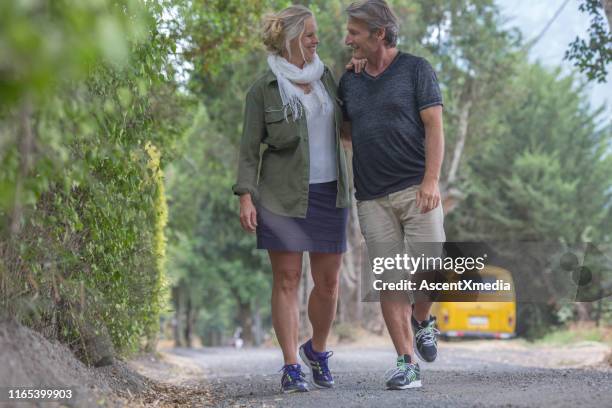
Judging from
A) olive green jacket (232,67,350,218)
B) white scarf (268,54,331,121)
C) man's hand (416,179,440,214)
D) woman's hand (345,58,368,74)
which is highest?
woman's hand (345,58,368,74)

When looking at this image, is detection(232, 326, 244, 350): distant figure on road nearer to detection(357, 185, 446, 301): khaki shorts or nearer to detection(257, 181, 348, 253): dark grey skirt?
detection(257, 181, 348, 253): dark grey skirt

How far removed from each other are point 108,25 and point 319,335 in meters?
4.28

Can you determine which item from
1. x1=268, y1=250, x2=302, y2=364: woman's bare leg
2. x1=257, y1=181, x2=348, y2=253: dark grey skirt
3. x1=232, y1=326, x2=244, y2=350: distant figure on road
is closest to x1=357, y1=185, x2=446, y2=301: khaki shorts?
x1=257, y1=181, x2=348, y2=253: dark grey skirt

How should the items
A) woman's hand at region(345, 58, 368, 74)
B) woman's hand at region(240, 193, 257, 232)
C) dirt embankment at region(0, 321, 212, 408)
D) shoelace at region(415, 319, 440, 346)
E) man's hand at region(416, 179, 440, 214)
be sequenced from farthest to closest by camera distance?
shoelace at region(415, 319, 440, 346) → woman's hand at region(345, 58, 368, 74) → woman's hand at region(240, 193, 257, 232) → man's hand at region(416, 179, 440, 214) → dirt embankment at region(0, 321, 212, 408)

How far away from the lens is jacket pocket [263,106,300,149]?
231 inches

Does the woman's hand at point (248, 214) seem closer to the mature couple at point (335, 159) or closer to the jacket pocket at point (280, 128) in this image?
the mature couple at point (335, 159)

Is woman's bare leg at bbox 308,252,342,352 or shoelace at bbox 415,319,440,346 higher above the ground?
woman's bare leg at bbox 308,252,342,352

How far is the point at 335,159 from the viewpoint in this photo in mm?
5992

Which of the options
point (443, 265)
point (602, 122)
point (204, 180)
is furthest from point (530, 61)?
point (443, 265)

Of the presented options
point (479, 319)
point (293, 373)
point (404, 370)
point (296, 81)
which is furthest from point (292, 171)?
point (479, 319)

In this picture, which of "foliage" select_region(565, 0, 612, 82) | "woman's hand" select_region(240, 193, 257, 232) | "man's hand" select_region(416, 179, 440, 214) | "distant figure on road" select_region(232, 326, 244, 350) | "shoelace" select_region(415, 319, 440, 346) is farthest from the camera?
"distant figure on road" select_region(232, 326, 244, 350)

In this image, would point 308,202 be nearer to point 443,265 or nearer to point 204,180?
point 443,265

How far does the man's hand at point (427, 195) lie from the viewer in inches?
220

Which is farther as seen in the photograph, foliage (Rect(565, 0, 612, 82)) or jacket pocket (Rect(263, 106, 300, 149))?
foliage (Rect(565, 0, 612, 82))
